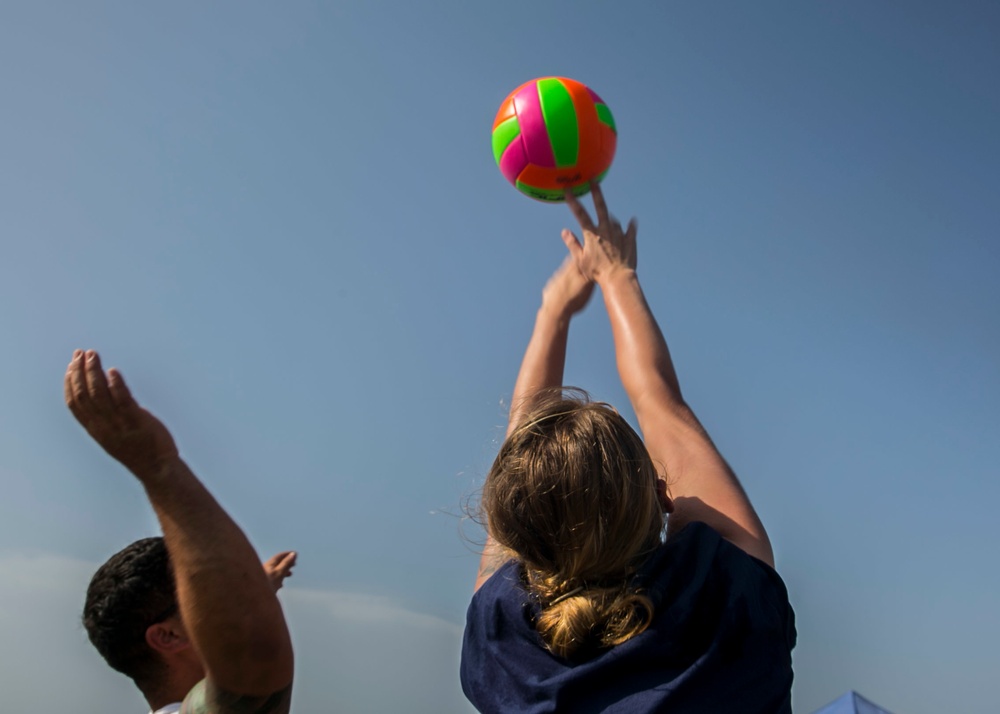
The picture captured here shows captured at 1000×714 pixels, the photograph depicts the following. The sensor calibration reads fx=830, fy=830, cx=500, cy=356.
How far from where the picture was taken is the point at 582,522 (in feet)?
5.99

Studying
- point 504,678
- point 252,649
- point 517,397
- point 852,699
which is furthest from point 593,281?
point 852,699

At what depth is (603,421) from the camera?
1.94 metres

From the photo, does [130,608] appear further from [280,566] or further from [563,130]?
[563,130]

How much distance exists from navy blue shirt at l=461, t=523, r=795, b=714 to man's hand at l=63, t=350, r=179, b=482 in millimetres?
932

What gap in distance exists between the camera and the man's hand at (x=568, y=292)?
3377mm

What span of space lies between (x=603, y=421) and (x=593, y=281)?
159cm

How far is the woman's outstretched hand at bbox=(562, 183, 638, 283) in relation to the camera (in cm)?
333

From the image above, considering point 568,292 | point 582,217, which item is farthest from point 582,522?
point 582,217

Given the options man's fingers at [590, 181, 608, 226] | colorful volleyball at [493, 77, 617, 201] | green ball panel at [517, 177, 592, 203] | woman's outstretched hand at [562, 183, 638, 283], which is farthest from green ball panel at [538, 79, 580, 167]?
woman's outstretched hand at [562, 183, 638, 283]

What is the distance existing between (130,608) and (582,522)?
1.86m

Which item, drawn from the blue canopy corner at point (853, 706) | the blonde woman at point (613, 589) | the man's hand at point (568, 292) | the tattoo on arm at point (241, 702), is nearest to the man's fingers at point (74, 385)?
the tattoo on arm at point (241, 702)

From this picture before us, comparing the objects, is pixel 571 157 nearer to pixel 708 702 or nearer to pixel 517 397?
pixel 517 397

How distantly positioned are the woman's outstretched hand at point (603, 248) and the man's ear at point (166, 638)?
6.57 feet

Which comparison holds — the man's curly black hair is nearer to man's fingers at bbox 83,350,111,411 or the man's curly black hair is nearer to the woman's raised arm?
man's fingers at bbox 83,350,111,411
